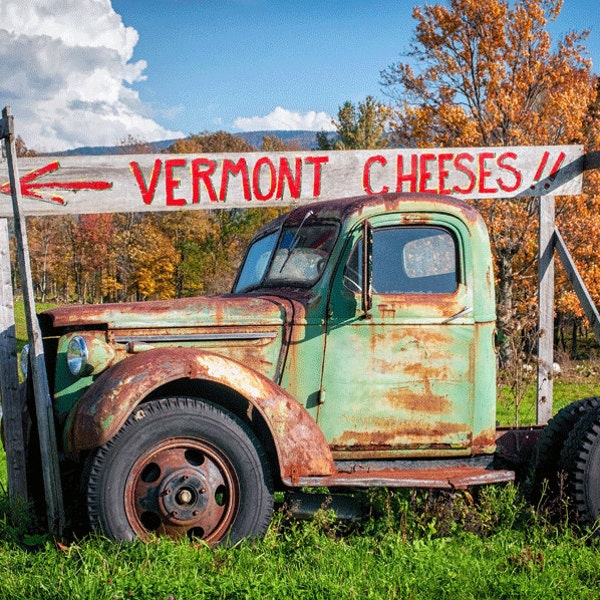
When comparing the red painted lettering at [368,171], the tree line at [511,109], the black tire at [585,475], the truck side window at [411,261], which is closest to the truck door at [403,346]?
the truck side window at [411,261]

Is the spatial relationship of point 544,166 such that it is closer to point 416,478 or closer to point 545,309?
point 545,309

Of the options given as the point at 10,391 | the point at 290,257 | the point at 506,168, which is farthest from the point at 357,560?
the point at 506,168

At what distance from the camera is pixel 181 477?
430 centimetres

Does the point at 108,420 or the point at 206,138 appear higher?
the point at 206,138

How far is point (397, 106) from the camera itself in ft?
68.7

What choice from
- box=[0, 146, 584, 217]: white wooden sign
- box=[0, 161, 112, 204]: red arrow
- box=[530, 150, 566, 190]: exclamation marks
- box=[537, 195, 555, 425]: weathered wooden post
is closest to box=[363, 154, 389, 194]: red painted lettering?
box=[0, 146, 584, 217]: white wooden sign

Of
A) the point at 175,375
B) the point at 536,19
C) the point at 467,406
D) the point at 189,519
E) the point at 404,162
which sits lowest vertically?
the point at 189,519

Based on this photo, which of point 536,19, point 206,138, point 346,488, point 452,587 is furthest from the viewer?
point 206,138

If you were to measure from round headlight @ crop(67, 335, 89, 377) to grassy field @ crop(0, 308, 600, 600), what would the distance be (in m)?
0.93

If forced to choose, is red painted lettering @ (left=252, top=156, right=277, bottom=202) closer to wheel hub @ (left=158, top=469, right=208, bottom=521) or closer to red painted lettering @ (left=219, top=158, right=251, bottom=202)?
red painted lettering @ (left=219, top=158, right=251, bottom=202)

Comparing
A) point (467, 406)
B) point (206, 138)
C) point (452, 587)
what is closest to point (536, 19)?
point (467, 406)

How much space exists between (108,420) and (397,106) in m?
18.1

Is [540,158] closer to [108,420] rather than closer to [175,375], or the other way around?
[175,375]

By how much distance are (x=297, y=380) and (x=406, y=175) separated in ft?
6.72
